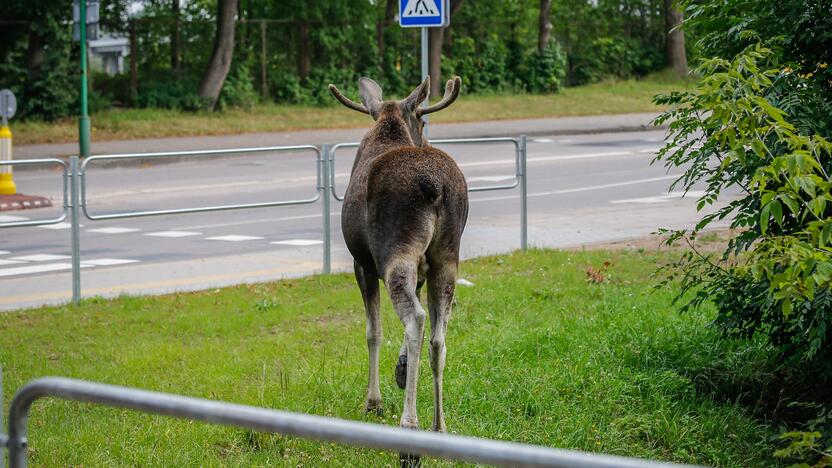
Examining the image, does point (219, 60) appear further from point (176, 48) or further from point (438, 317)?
point (438, 317)

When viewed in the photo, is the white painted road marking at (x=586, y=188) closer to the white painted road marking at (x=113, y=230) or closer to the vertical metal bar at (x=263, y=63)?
the white painted road marking at (x=113, y=230)

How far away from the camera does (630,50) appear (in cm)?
4894

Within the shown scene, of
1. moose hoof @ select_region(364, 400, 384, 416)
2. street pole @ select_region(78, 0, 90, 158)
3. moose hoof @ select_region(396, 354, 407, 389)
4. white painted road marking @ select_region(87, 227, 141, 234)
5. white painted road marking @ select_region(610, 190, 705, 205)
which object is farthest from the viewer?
street pole @ select_region(78, 0, 90, 158)

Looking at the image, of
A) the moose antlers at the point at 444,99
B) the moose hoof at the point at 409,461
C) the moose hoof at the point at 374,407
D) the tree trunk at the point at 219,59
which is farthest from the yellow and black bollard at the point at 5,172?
the tree trunk at the point at 219,59

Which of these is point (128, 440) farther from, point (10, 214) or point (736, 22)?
point (10, 214)

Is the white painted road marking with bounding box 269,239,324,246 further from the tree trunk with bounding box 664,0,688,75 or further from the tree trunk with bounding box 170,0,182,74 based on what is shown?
the tree trunk with bounding box 664,0,688,75

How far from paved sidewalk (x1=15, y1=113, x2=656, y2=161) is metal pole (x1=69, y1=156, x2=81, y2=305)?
1454cm

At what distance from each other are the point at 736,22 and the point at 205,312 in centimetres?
515

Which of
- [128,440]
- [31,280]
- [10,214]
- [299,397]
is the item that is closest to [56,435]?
[128,440]

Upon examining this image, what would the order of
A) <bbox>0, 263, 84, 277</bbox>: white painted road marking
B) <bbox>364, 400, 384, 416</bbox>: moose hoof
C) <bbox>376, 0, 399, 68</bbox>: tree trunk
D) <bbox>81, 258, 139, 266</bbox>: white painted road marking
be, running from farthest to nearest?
<bbox>376, 0, 399, 68</bbox>: tree trunk
<bbox>81, 258, 139, 266</bbox>: white painted road marking
<bbox>0, 263, 84, 277</bbox>: white painted road marking
<bbox>364, 400, 384, 416</bbox>: moose hoof

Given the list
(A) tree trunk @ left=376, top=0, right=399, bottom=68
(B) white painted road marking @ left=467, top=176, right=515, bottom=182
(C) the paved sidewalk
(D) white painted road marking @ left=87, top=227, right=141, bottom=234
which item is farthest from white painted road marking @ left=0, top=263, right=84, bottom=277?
(A) tree trunk @ left=376, top=0, right=399, bottom=68

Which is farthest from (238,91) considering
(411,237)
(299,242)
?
(411,237)

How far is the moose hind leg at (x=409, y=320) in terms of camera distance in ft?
18.0

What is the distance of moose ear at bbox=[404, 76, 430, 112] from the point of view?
6.64 metres
